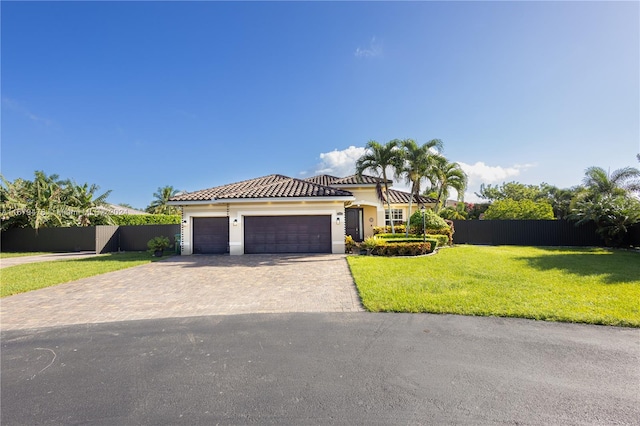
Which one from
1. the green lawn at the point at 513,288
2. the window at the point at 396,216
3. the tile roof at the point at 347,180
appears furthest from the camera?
the window at the point at 396,216

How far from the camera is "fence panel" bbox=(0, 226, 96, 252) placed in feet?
68.1

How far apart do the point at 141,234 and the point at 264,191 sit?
1082 cm

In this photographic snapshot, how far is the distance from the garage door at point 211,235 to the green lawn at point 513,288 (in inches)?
331

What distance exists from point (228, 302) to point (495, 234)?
20.2 meters

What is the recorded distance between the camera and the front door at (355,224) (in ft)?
72.5

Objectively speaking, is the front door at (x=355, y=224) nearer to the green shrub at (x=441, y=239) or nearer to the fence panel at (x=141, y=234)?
the green shrub at (x=441, y=239)

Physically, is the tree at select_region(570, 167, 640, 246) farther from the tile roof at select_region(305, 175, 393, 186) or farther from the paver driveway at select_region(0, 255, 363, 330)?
the paver driveway at select_region(0, 255, 363, 330)

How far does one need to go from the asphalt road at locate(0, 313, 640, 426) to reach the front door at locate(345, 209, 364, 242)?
1681 cm

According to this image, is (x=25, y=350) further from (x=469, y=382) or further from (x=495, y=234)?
(x=495, y=234)

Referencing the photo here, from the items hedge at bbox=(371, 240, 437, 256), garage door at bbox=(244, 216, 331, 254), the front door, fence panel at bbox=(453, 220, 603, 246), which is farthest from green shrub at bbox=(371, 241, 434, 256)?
fence panel at bbox=(453, 220, 603, 246)

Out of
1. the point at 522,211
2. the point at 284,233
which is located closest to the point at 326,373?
the point at 284,233

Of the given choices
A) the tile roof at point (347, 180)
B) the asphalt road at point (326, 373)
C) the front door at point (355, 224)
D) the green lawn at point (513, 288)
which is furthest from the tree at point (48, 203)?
the green lawn at point (513, 288)

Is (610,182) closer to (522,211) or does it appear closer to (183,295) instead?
(522,211)

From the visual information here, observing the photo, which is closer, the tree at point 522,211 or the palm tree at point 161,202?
the tree at point 522,211
